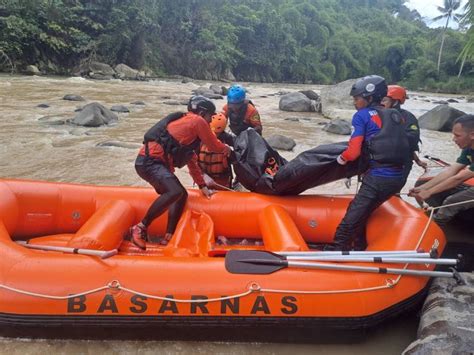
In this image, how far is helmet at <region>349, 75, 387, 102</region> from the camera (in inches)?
126

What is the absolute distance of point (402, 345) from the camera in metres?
2.62

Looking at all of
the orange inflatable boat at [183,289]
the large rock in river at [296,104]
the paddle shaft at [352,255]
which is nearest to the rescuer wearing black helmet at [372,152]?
the orange inflatable boat at [183,289]

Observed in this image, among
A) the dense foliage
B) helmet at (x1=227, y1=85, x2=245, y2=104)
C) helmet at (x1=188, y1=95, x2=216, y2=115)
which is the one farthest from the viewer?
the dense foliage

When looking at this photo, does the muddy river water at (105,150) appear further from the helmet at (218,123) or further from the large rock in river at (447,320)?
the helmet at (218,123)

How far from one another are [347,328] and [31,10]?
23934mm

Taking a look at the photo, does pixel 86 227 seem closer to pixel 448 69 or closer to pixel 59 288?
pixel 59 288

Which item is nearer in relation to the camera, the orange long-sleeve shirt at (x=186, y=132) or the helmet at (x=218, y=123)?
the orange long-sleeve shirt at (x=186, y=132)

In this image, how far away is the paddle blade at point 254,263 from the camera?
8.55ft

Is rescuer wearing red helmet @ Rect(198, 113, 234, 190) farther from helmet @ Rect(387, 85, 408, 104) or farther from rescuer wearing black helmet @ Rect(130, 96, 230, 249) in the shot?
helmet @ Rect(387, 85, 408, 104)

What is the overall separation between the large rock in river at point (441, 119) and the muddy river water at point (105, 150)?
39 centimetres

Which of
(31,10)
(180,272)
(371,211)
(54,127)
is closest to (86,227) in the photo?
(180,272)

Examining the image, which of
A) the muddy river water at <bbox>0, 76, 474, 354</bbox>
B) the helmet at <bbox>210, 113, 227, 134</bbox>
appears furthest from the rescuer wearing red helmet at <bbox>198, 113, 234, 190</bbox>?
the muddy river water at <bbox>0, 76, 474, 354</bbox>

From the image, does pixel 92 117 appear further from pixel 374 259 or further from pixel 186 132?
pixel 374 259

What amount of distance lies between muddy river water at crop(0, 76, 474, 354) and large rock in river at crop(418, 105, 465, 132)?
0.39m
